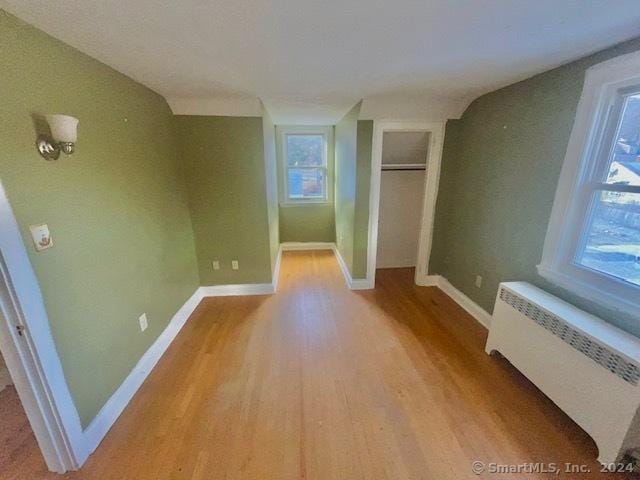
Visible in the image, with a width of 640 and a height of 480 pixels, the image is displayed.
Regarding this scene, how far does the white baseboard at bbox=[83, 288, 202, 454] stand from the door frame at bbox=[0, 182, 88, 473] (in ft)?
0.28

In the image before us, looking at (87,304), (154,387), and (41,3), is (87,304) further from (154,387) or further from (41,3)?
(41,3)

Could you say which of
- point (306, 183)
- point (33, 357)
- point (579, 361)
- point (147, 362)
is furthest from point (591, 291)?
point (306, 183)

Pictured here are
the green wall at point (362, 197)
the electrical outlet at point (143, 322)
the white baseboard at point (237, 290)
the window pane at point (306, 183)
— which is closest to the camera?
the electrical outlet at point (143, 322)

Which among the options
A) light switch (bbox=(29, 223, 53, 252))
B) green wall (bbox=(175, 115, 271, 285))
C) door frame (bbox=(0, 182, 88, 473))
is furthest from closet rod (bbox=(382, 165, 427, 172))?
door frame (bbox=(0, 182, 88, 473))

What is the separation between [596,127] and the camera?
1.50 m

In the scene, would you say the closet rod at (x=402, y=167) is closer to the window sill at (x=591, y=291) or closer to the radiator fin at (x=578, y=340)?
the window sill at (x=591, y=291)

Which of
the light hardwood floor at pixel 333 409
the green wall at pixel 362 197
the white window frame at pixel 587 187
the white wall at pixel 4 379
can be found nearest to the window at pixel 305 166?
the green wall at pixel 362 197

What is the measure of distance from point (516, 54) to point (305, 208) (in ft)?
11.2

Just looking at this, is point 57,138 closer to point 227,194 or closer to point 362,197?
point 227,194

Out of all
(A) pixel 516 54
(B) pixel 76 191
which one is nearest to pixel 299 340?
(B) pixel 76 191

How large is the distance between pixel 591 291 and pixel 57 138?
295 cm

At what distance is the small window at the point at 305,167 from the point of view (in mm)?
4328

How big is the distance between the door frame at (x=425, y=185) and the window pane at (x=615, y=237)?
1.44 meters

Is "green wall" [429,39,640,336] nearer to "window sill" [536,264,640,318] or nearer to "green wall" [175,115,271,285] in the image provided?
"window sill" [536,264,640,318]
